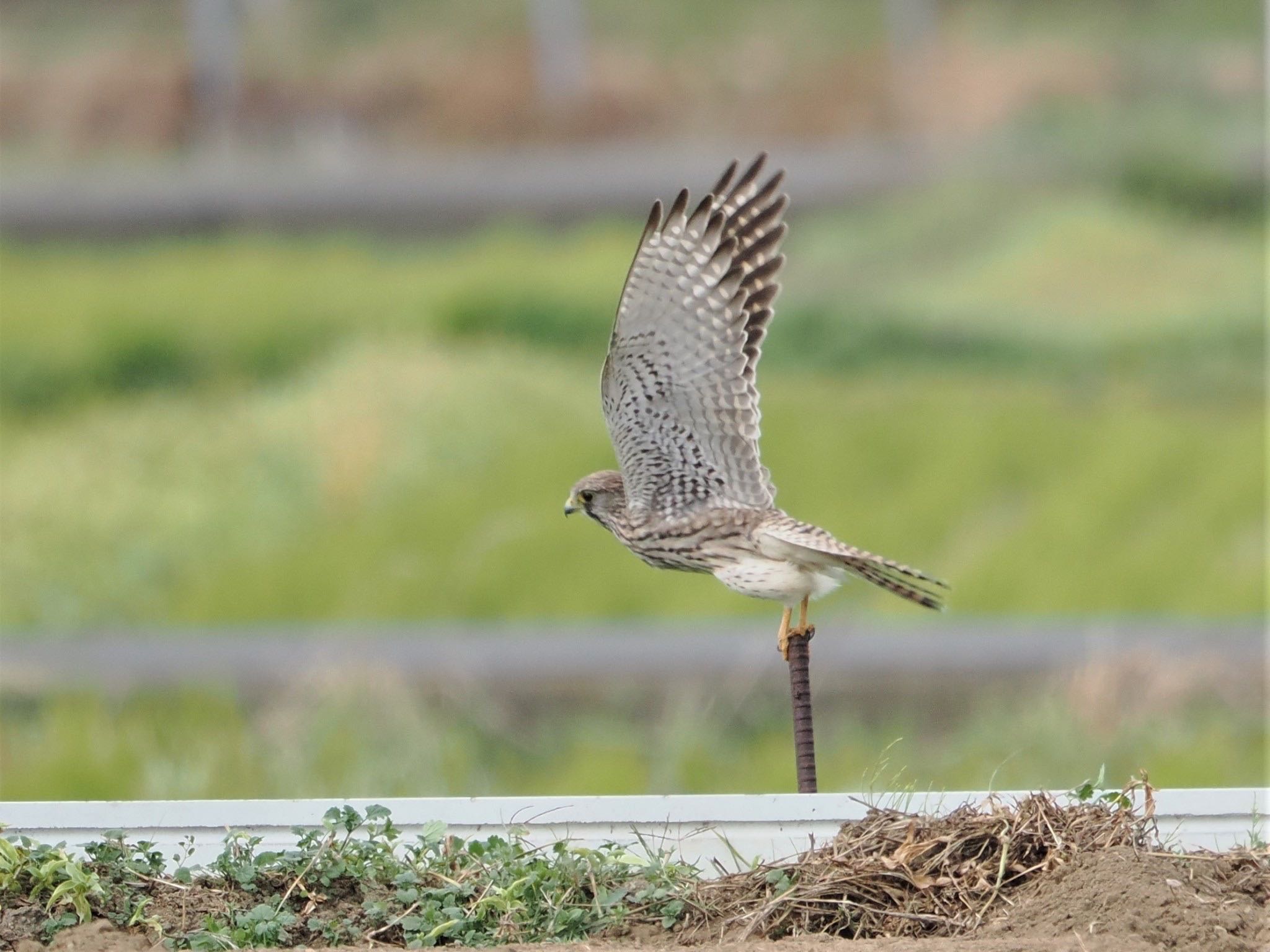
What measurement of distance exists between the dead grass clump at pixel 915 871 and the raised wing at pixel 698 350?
859 millimetres

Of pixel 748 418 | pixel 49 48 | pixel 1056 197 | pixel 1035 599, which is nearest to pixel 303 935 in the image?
pixel 748 418

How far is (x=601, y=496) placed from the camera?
4.63 m

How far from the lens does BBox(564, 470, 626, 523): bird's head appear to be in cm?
461

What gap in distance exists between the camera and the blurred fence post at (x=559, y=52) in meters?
18.3

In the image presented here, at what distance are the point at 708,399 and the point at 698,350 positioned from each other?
0.10 m

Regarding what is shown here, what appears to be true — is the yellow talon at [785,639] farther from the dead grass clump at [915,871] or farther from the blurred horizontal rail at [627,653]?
the blurred horizontal rail at [627,653]

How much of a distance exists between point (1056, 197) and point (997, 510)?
5227mm

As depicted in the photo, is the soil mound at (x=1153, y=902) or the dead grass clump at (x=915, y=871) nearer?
the soil mound at (x=1153, y=902)

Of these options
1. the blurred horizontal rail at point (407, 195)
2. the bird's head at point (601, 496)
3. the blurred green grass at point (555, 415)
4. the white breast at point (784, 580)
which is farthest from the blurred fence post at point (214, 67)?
the white breast at point (784, 580)

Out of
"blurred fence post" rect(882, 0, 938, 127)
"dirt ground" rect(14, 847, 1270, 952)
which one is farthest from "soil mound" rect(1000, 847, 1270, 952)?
"blurred fence post" rect(882, 0, 938, 127)

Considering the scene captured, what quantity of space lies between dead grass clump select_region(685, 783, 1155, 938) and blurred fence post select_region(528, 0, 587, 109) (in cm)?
1489

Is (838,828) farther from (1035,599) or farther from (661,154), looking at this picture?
(661,154)

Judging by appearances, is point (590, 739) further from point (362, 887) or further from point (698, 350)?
point (362, 887)

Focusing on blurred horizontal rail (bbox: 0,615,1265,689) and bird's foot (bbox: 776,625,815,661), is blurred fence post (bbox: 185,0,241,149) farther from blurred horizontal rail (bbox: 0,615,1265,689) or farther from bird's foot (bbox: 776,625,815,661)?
bird's foot (bbox: 776,625,815,661)
